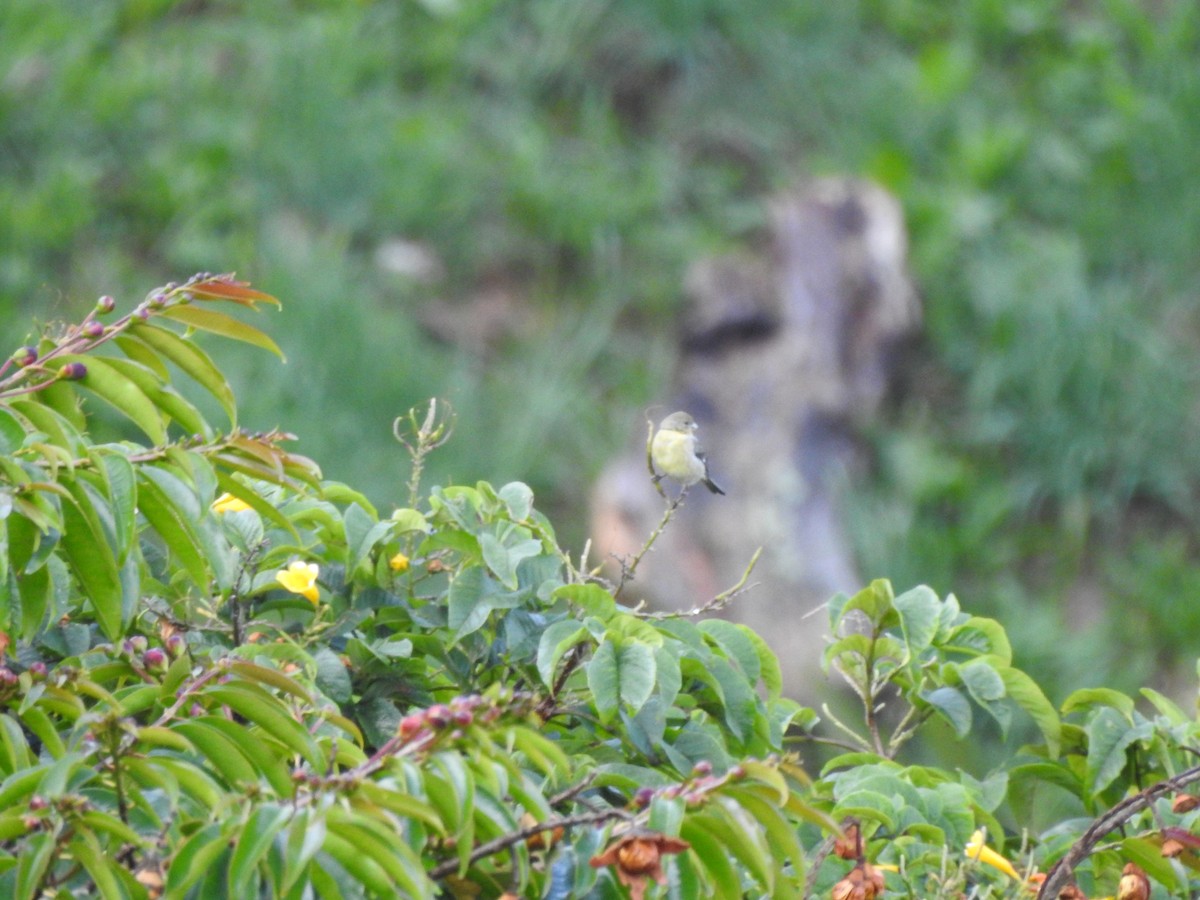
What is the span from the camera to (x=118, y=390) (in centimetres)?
149

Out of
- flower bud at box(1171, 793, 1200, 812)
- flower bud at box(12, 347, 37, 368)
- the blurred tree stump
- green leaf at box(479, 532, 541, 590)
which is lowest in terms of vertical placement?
the blurred tree stump

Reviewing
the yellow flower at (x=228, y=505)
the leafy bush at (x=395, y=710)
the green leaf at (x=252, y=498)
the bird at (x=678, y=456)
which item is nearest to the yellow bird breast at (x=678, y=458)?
the bird at (x=678, y=456)

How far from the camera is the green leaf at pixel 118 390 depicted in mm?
1486

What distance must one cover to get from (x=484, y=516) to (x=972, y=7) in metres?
6.06

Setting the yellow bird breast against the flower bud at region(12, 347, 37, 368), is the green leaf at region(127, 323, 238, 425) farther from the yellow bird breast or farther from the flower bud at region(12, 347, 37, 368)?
the yellow bird breast

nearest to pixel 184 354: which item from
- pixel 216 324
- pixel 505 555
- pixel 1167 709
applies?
pixel 216 324

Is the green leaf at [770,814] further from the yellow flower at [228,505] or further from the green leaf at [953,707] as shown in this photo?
the yellow flower at [228,505]

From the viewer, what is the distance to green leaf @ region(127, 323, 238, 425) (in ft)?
5.06

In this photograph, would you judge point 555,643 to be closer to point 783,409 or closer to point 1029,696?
point 1029,696

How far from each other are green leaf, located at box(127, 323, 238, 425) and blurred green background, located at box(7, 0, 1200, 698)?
11.3ft

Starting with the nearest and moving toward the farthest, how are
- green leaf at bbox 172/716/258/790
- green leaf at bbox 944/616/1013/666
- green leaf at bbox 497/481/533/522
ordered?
green leaf at bbox 172/716/258/790 → green leaf at bbox 497/481/533/522 → green leaf at bbox 944/616/1013/666

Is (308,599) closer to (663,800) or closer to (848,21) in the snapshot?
(663,800)

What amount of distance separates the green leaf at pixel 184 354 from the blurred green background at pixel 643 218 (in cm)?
343

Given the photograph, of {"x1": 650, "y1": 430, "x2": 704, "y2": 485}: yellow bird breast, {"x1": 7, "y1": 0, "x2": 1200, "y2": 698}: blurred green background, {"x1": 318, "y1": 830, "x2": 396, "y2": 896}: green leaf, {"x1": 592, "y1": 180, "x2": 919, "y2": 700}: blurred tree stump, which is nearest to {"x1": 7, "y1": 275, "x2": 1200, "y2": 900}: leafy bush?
{"x1": 318, "y1": 830, "x2": 396, "y2": 896}: green leaf
